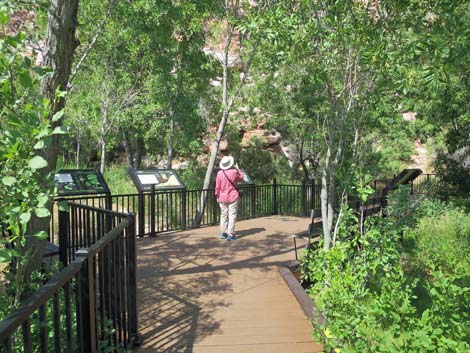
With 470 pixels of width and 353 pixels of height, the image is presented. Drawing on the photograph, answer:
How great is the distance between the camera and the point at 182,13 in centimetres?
1042

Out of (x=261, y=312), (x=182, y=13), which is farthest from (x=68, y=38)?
(x=182, y=13)

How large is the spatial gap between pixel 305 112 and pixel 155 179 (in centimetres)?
743

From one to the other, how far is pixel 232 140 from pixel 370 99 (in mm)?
14302

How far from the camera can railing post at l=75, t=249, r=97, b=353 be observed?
2.41m

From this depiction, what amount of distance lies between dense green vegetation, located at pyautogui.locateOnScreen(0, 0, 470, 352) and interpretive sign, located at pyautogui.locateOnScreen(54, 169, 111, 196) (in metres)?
1.46

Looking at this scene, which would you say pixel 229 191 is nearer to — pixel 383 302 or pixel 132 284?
pixel 132 284

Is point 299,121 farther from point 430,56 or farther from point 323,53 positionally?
point 430,56

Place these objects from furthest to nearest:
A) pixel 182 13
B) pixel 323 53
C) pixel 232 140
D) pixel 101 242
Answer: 1. pixel 232 140
2. pixel 182 13
3. pixel 323 53
4. pixel 101 242

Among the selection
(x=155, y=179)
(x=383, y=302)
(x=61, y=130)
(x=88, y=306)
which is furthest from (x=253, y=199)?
(x=61, y=130)

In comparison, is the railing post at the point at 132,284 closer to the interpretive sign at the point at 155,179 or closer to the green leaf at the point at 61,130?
the green leaf at the point at 61,130

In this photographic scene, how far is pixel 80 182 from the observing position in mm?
7184

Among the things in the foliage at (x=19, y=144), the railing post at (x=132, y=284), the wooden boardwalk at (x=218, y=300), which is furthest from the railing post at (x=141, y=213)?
the foliage at (x=19, y=144)

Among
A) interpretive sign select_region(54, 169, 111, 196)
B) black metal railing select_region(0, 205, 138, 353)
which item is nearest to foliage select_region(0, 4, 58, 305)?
black metal railing select_region(0, 205, 138, 353)

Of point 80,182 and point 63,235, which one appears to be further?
point 80,182
